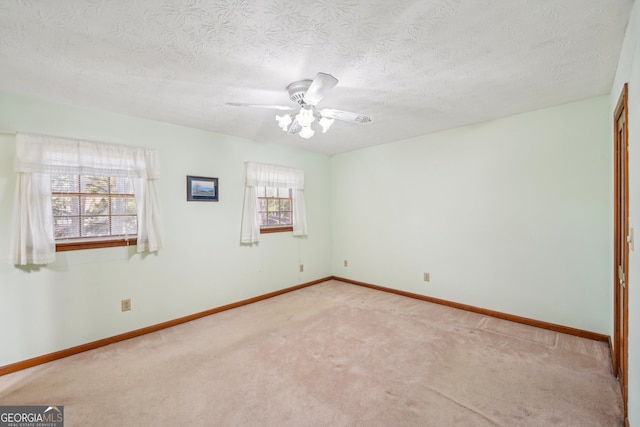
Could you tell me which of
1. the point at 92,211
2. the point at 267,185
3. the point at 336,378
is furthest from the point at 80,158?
the point at 336,378

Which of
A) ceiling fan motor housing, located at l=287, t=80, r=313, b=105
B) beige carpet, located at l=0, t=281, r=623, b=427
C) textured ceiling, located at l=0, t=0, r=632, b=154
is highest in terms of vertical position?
textured ceiling, located at l=0, t=0, r=632, b=154

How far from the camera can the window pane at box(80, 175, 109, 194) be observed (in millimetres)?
2699

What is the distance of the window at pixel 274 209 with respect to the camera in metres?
4.22

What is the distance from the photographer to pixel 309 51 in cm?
178

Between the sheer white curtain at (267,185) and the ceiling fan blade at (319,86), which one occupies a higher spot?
the ceiling fan blade at (319,86)

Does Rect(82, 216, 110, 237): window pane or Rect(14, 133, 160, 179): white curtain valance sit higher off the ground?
Rect(14, 133, 160, 179): white curtain valance

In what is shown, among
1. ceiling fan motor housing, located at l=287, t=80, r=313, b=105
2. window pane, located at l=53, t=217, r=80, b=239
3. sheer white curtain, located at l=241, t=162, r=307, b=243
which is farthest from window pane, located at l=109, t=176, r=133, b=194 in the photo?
ceiling fan motor housing, located at l=287, t=80, r=313, b=105

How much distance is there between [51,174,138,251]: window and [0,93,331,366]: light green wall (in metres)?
0.14

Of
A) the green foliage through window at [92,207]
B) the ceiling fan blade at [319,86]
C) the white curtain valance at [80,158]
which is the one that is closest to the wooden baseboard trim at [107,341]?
the green foliage through window at [92,207]

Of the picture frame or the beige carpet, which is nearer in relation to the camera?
the beige carpet

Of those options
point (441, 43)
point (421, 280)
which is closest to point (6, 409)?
point (441, 43)

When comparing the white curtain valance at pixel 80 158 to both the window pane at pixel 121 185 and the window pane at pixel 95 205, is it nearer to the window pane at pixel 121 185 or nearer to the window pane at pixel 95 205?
the window pane at pixel 121 185

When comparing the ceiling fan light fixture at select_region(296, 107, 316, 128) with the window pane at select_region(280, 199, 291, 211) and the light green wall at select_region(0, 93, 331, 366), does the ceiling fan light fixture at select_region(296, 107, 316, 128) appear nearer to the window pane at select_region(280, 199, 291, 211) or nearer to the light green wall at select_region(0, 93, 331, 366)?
the light green wall at select_region(0, 93, 331, 366)

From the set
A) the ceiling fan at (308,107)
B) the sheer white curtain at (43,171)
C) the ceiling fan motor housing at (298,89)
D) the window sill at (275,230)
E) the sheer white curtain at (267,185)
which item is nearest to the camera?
the ceiling fan at (308,107)
